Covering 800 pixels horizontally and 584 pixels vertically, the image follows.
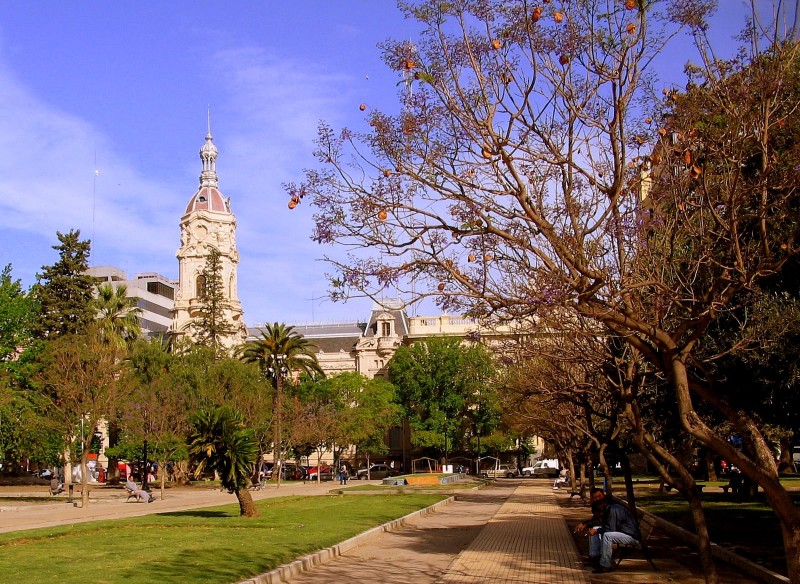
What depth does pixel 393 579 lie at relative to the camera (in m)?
13.6

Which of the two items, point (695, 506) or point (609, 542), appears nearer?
point (695, 506)

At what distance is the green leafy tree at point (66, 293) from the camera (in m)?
49.7

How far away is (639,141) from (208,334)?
6134 cm

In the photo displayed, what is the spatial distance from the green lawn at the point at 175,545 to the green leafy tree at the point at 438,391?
51927 mm

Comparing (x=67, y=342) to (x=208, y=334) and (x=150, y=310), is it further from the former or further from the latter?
(x=150, y=310)

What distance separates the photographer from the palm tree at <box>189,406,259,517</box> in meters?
23.0

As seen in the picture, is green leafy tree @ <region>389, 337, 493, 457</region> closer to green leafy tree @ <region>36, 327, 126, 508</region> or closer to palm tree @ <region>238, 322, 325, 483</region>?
palm tree @ <region>238, 322, 325, 483</region>

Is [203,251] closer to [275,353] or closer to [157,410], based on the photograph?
[275,353]

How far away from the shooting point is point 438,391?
79.7m

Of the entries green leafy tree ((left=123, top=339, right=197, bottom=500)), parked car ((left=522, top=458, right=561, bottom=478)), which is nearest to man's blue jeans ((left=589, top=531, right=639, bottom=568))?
green leafy tree ((left=123, top=339, right=197, bottom=500))

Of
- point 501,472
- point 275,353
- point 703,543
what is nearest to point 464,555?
point 703,543

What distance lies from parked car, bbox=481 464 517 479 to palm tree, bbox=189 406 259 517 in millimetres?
52836

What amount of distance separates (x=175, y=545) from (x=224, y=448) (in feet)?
22.3

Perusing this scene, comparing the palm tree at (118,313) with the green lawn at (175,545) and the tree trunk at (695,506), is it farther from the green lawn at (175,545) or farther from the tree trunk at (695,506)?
the tree trunk at (695,506)
